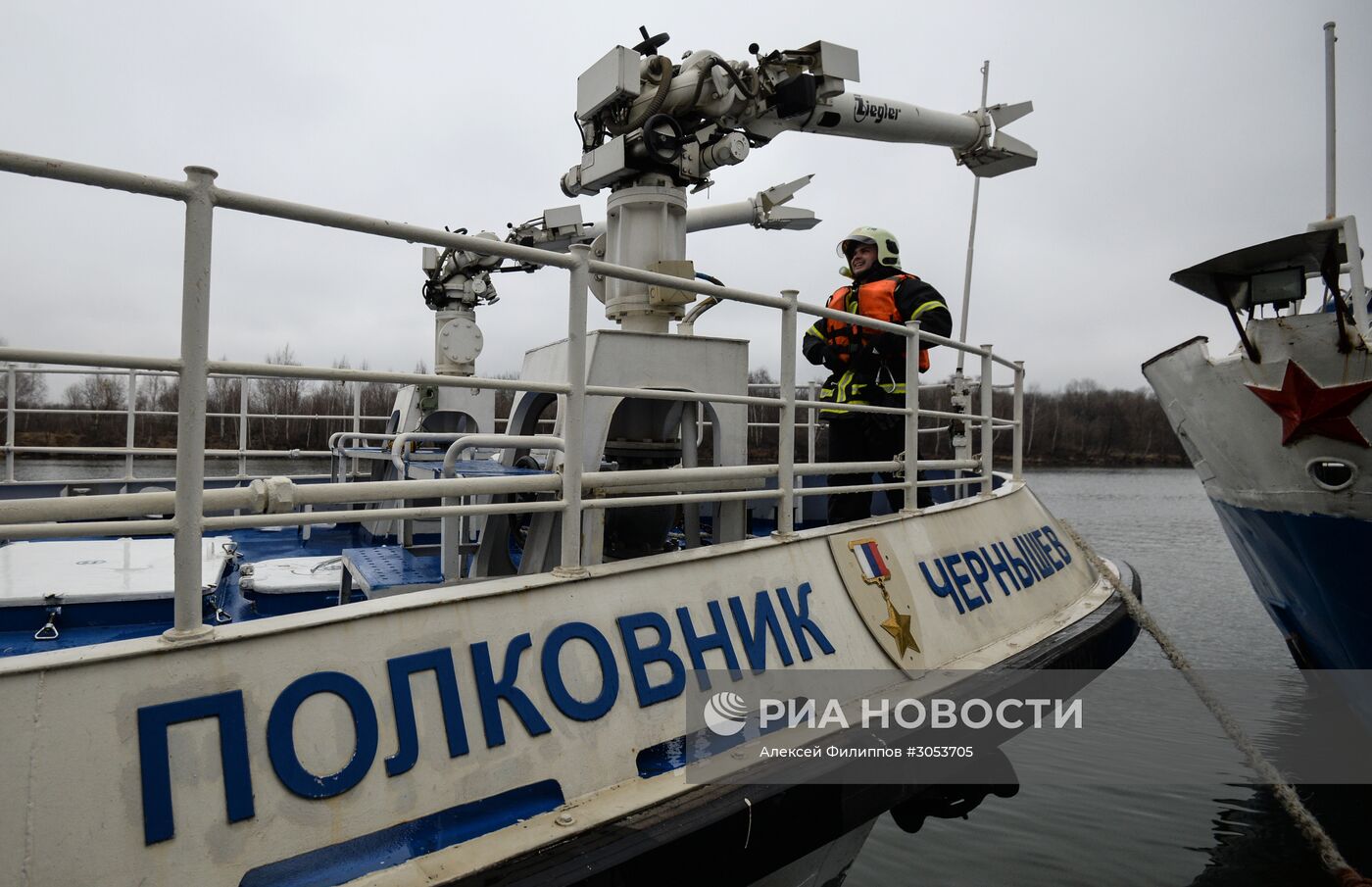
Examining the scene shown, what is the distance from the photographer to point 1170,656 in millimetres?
4117

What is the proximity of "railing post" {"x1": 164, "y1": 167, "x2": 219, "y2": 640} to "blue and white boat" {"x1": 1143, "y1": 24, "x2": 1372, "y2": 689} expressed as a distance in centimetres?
479

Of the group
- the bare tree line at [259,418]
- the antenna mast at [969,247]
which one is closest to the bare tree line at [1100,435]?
the bare tree line at [259,418]

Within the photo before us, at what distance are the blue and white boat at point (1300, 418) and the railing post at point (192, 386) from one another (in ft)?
15.7

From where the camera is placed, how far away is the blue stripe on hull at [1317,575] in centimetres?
434

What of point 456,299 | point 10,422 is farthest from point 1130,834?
point 10,422

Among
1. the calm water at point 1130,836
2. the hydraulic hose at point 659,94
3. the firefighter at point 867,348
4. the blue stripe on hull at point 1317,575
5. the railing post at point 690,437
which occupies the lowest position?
the calm water at point 1130,836

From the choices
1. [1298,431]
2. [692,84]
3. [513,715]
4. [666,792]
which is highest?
[692,84]

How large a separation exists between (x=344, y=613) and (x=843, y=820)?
1.58 meters

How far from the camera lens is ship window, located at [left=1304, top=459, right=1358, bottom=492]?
4168 millimetres

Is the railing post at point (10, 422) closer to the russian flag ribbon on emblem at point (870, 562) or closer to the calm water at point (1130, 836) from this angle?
the russian flag ribbon on emblem at point (870, 562)

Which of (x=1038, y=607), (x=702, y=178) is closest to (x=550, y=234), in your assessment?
(x=702, y=178)

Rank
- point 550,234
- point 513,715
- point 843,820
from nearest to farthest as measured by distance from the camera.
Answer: point 513,715, point 843,820, point 550,234

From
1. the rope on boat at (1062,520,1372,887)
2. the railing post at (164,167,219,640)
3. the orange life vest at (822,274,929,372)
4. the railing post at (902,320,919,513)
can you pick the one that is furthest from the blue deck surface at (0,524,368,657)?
the rope on boat at (1062,520,1372,887)

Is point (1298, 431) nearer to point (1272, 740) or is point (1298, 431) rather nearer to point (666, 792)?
point (1272, 740)
